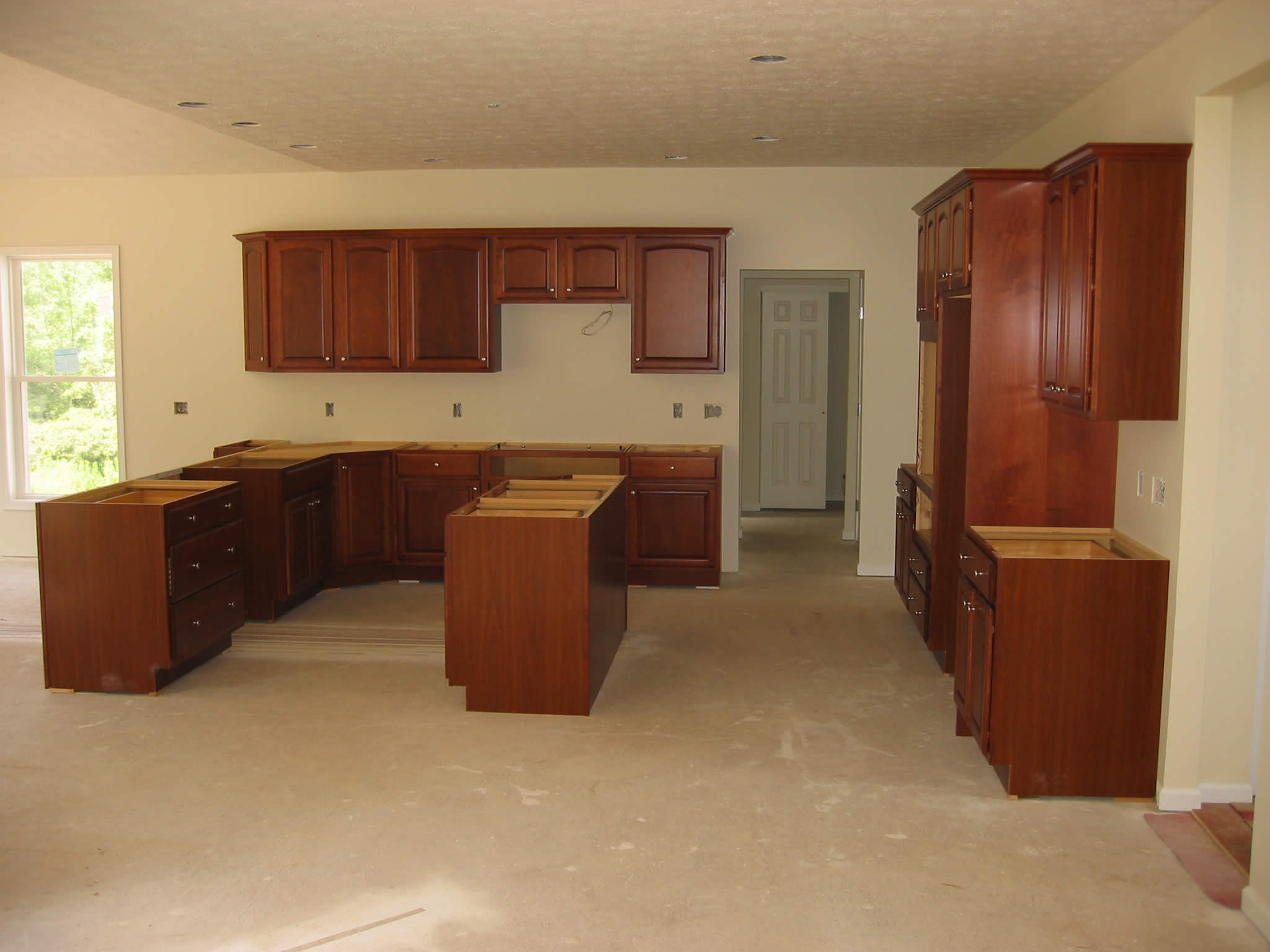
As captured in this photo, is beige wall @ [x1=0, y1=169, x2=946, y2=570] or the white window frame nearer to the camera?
beige wall @ [x1=0, y1=169, x2=946, y2=570]

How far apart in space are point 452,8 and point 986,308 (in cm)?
241

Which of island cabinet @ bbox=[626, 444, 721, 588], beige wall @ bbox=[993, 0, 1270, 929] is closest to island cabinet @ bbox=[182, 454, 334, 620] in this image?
island cabinet @ bbox=[626, 444, 721, 588]

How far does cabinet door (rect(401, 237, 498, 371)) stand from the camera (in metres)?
7.20

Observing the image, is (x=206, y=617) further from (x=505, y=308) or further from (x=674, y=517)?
(x=505, y=308)

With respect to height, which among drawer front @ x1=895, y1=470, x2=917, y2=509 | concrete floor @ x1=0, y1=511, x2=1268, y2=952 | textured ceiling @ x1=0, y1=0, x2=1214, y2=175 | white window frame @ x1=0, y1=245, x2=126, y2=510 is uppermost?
textured ceiling @ x1=0, y1=0, x2=1214, y2=175

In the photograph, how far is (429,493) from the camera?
23.9 ft

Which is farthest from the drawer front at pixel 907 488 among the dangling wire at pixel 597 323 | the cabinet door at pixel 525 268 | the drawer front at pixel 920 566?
the cabinet door at pixel 525 268

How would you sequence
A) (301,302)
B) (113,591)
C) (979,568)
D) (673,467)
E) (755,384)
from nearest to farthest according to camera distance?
(979,568), (113,591), (673,467), (301,302), (755,384)

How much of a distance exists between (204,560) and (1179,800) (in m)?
4.31

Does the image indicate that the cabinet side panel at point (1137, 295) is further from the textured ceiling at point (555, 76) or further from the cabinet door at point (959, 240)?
the cabinet door at point (959, 240)

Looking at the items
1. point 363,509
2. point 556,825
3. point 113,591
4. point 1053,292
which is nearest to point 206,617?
point 113,591

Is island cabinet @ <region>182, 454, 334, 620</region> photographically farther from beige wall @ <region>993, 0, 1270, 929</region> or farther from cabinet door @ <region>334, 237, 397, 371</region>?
beige wall @ <region>993, 0, 1270, 929</region>

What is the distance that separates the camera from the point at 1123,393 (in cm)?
388

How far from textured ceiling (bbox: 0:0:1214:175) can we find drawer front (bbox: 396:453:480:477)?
1861 millimetres
